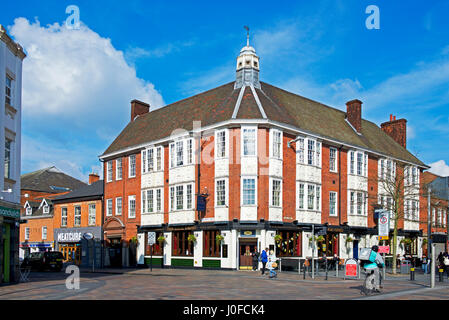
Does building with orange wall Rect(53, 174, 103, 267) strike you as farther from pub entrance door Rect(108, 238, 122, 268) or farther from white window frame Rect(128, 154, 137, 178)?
white window frame Rect(128, 154, 137, 178)

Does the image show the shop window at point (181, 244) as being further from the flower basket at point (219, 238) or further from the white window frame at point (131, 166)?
the white window frame at point (131, 166)

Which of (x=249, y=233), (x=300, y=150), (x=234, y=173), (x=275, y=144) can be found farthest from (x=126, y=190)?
(x=300, y=150)

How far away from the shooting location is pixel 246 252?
33.2 metres

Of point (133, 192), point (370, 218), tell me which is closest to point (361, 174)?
point (370, 218)

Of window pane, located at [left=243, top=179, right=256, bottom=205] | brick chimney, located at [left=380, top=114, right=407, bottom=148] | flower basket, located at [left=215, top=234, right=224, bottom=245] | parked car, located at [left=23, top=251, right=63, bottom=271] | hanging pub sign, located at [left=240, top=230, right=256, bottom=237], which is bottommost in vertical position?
parked car, located at [left=23, top=251, right=63, bottom=271]

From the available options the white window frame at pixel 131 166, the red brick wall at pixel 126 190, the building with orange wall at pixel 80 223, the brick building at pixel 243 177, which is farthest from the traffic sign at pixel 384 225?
the building with orange wall at pixel 80 223

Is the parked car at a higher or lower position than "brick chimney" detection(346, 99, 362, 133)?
lower

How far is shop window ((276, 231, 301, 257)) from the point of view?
33.9 meters

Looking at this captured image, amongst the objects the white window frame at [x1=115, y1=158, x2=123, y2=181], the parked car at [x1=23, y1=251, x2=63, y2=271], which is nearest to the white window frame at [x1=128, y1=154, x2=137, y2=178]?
the white window frame at [x1=115, y1=158, x2=123, y2=181]

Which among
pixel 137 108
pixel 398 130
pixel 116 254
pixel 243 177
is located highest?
pixel 137 108

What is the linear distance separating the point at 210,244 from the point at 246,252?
2983mm

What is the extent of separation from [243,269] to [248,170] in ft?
22.1

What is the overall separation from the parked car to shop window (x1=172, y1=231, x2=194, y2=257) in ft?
30.6

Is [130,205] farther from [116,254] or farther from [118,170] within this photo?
[116,254]
